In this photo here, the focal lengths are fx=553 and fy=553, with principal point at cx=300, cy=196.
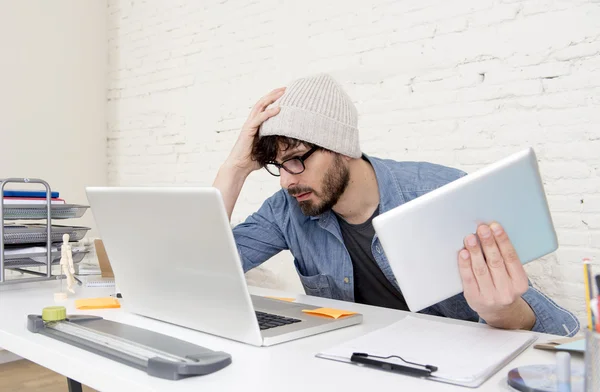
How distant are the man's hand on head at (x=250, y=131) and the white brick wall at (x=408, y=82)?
75 centimetres

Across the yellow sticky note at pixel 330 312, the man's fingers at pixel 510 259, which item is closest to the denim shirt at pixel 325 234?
the yellow sticky note at pixel 330 312

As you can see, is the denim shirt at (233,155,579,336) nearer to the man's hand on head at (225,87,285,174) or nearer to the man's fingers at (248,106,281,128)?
the man's hand on head at (225,87,285,174)

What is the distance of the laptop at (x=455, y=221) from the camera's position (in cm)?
74

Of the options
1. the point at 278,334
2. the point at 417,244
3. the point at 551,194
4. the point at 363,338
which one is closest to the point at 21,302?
the point at 278,334

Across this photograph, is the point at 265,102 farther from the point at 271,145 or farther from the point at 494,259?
the point at 494,259

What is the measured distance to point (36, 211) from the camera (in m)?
1.48

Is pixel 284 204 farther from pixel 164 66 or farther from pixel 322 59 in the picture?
pixel 164 66

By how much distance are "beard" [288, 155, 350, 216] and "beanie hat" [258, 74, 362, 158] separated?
66mm

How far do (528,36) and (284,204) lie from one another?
0.96 meters

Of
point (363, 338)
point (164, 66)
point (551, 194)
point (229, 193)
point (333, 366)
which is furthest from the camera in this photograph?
point (164, 66)

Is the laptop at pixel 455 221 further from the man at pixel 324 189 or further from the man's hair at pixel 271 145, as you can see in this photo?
the man's hair at pixel 271 145

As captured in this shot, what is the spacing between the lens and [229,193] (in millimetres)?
1552

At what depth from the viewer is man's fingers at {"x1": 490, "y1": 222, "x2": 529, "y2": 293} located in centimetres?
79

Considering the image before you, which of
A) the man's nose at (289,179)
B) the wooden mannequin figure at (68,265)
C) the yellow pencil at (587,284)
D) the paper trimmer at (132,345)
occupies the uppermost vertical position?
the man's nose at (289,179)
